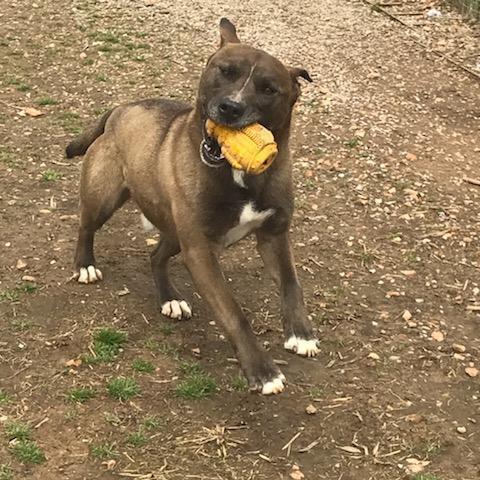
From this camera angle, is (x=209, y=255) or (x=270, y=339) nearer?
(x=209, y=255)

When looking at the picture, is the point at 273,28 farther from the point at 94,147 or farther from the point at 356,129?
the point at 94,147

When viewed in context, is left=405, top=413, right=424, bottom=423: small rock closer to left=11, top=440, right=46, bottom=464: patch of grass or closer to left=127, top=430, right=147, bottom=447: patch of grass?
left=127, top=430, right=147, bottom=447: patch of grass

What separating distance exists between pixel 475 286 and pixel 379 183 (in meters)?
1.43

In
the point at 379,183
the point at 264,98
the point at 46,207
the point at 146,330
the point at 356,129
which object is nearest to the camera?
the point at 264,98

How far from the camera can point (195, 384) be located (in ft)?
15.9

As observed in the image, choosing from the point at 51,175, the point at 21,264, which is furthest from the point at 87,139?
the point at 51,175

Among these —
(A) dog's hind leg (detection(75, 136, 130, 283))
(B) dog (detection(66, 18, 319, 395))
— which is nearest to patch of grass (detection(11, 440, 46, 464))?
(B) dog (detection(66, 18, 319, 395))

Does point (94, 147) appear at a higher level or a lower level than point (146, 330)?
Result: higher

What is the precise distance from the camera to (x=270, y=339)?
536 centimetres

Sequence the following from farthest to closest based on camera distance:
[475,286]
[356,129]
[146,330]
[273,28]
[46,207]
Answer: [273,28]
[356,129]
[46,207]
[475,286]
[146,330]

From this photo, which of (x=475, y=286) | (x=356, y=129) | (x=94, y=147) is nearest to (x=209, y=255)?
(x=94, y=147)

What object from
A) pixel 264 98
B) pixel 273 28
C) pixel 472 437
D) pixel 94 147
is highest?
pixel 264 98

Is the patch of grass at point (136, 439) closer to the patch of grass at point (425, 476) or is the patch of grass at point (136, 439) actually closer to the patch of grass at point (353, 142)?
the patch of grass at point (425, 476)

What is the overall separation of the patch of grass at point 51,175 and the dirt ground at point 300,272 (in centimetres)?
3
